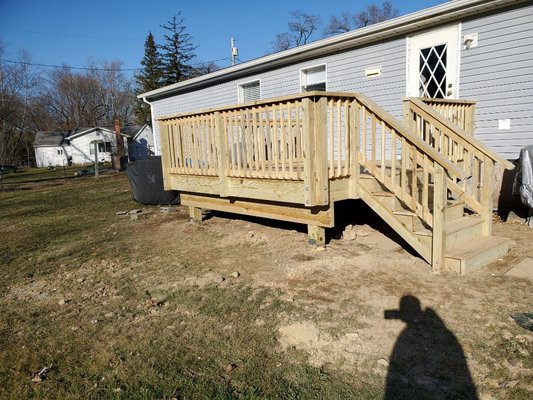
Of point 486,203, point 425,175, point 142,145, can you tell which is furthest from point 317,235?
point 142,145

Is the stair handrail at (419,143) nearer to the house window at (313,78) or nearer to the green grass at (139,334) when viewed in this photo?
the green grass at (139,334)

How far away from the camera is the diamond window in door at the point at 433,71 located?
6297 mm

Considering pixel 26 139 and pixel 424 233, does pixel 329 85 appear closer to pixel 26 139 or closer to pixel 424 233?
pixel 424 233

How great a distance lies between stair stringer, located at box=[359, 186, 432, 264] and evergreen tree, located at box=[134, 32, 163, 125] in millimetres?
34901

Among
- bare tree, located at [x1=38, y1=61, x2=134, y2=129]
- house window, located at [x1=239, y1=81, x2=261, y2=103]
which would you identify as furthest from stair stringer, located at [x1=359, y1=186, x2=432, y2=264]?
bare tree, located at [x1=38, y1=61, x2=134, y2=129]

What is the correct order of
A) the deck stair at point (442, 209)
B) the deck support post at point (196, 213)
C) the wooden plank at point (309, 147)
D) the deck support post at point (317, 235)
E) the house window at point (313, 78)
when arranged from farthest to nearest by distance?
the house window at point (313, 78)
the deck support post at point (196, 213)
the deck support post at point (317, 235)
the wooden plank at point (309, 147)
the deck stair at point (442, 209)

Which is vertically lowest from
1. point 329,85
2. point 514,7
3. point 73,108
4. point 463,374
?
point 463,374

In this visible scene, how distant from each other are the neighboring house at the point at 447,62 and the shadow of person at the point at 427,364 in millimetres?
4092

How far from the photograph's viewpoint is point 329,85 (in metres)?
7.99

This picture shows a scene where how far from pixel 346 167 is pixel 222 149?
1.69 metres

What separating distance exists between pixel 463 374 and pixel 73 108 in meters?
52.7

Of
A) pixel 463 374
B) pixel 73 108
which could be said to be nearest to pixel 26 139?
pixel 73 108

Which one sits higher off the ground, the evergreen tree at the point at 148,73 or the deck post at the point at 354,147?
the evergreen tree at the point at 148,73

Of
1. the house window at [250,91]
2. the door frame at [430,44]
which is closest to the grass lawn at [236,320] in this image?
the door frame at [430,44]
